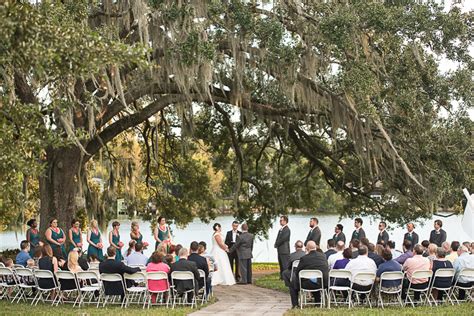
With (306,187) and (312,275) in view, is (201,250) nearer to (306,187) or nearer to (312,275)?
(312,275)

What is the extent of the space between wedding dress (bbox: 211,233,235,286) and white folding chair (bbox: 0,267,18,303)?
392cm

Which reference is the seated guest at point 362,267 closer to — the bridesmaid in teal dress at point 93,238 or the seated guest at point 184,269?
the seated guest at point 184,269

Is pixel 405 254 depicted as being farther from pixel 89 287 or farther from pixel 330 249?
pixel 89 287

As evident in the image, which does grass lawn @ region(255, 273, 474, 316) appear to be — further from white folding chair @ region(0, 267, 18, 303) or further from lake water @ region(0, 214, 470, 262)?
lake water @ region(0, 214, 470, 262)

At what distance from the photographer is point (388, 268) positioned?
10695 mm

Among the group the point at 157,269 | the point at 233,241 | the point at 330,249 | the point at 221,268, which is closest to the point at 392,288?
the point at 330,249

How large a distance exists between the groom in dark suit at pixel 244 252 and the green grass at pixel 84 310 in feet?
13.1

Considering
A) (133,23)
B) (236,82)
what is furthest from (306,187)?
(133,23)

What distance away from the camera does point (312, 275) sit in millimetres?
10539

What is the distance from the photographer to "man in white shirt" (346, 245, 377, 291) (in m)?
10.7

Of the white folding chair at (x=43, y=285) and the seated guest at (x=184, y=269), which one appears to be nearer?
the seated guest at (x=184, y=269)

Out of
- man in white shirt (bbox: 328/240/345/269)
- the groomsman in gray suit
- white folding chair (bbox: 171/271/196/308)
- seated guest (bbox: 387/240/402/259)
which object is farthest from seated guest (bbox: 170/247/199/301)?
the groomsman in gray suit

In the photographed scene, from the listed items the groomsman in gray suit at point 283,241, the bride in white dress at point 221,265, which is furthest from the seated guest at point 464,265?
the bride in white dress at point 221,265

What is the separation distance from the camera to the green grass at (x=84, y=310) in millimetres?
10172
